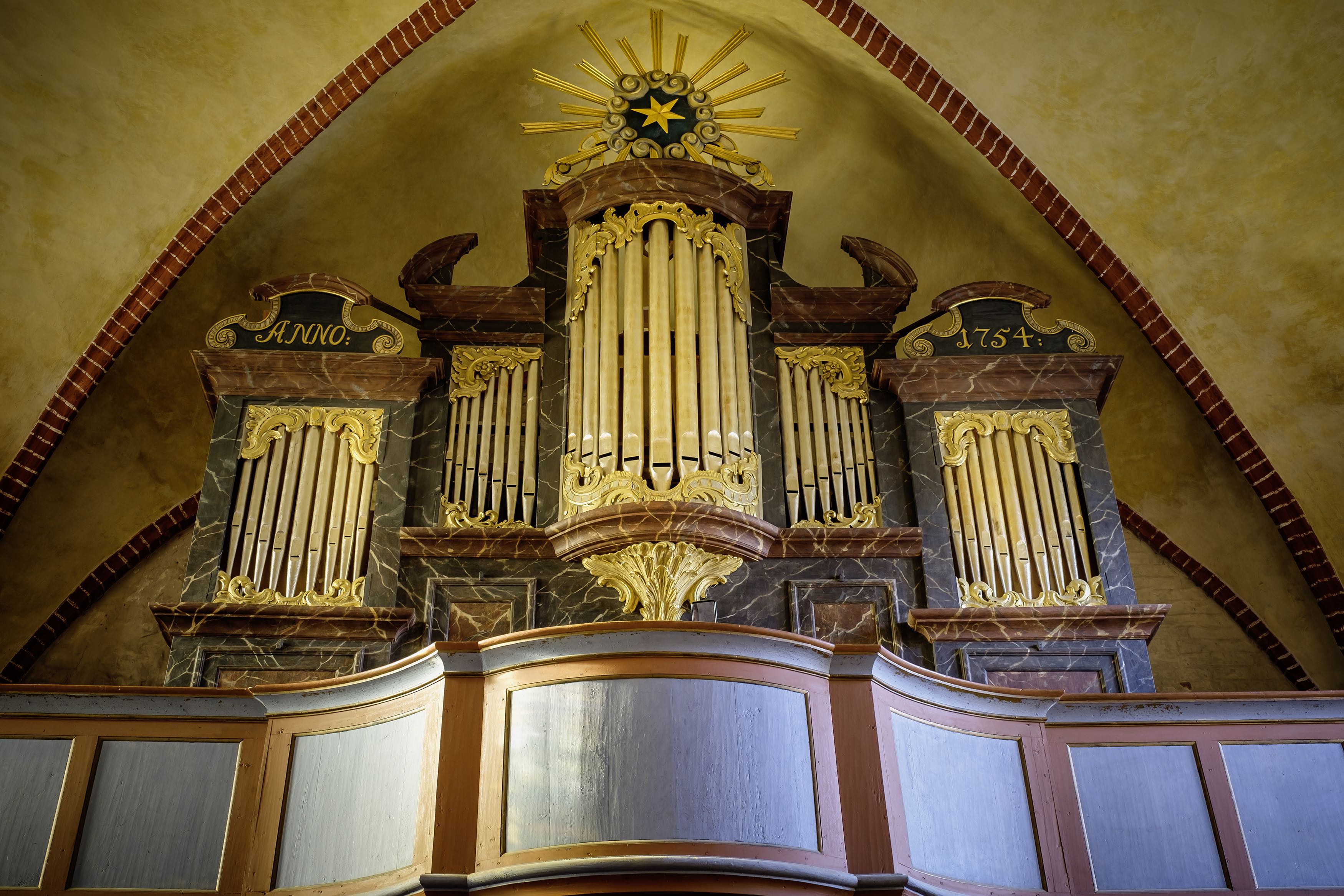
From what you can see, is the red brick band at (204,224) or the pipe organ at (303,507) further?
the red brick band at (204,224)

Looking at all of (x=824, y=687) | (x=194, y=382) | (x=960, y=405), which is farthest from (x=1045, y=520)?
(x=194, y=382)

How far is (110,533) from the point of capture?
11008mm

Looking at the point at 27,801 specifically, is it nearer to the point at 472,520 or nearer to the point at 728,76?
the point at 472,520

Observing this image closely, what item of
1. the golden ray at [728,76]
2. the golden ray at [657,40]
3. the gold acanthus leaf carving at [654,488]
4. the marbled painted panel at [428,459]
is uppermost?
the golden ray at [657,40]

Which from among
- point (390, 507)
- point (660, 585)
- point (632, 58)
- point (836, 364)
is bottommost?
point (660, 585)

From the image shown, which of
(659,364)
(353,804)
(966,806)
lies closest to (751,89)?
(659,364)

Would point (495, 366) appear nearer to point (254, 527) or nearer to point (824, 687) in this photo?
point (254, 527)

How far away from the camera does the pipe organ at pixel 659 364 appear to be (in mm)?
8070

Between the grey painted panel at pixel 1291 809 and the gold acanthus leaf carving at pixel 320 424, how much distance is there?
550 cm

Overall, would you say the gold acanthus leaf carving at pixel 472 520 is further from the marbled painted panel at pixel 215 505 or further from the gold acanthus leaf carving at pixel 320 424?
the marbled painted panel at pixel 215 505

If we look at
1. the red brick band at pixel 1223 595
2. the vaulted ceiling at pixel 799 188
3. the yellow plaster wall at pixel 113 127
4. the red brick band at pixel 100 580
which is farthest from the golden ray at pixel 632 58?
the red brick band at pixel 1223 595

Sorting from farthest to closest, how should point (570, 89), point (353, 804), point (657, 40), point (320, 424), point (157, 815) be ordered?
point (657, 40)
point (570, 89)
point (320, 424)
point (157, 815)
point (353, 804)

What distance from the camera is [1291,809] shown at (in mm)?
6625

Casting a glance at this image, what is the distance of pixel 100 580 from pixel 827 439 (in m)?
6.09
